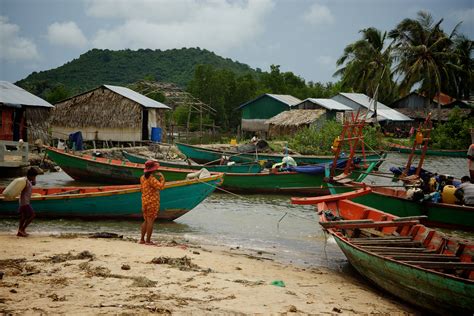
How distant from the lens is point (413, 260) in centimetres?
666

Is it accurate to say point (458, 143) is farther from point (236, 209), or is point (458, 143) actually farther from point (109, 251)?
point (109, 251)

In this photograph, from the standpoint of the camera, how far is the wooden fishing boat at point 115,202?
10.7 m

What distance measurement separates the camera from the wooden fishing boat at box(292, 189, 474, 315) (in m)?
5.60

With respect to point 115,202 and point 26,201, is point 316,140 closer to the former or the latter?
point 115,202

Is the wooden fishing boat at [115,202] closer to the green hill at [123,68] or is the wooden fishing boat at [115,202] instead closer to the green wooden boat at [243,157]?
the green wooden boat at [243,157]

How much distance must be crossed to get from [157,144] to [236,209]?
11342mm

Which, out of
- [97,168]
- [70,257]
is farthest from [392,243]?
[97,168]

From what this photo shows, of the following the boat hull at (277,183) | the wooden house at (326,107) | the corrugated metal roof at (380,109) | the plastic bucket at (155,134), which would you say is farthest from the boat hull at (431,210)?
the corrugated metal roof at (380,109)

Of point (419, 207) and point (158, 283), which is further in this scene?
point (419, 207)

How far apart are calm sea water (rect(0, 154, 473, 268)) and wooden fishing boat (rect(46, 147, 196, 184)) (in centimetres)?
341

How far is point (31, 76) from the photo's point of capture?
172 feet

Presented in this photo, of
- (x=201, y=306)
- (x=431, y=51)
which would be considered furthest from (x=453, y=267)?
(x=431, y=51)

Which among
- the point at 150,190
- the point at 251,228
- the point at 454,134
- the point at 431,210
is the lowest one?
the point at 251,228

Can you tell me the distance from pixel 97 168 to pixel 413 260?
1310cm
